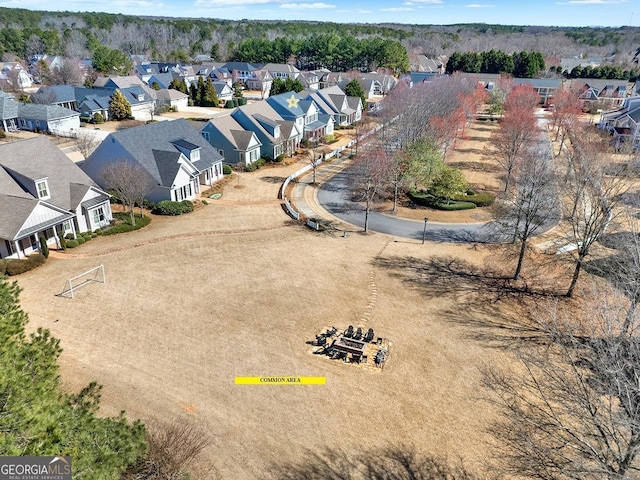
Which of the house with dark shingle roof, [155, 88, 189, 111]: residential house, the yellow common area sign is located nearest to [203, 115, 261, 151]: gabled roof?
the house with dark shingle roof

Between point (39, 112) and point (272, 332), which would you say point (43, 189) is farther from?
point (39, 112)

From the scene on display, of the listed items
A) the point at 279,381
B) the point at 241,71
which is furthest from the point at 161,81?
the point at 279,381

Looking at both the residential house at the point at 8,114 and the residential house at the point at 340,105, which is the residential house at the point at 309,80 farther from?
the residential house at the point at 8,114

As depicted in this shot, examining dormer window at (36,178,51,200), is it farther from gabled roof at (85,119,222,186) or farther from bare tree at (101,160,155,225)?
gabled roof at (85,119,222,186)

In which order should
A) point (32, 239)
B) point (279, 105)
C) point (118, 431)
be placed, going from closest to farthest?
point (118, 431) < point (32, 239) < point (279, 105)

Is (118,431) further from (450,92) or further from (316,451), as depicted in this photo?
(450,92)

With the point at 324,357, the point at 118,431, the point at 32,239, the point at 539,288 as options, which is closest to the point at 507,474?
the point at 324,357
